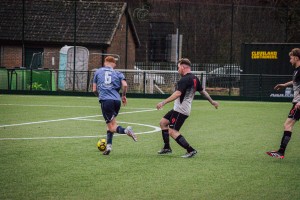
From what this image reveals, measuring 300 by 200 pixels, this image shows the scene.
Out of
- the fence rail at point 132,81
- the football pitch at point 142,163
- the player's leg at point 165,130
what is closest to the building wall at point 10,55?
the fence rail at point 132,81

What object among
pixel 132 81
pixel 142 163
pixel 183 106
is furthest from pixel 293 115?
pixel 132 81

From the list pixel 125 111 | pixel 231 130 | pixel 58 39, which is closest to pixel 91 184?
pixel 231 130

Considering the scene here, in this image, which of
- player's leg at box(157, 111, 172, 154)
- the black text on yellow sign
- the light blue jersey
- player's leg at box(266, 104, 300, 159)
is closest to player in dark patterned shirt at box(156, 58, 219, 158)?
player's leg at box(157, 111, 172, 154)

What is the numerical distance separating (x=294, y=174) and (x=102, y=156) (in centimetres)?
338

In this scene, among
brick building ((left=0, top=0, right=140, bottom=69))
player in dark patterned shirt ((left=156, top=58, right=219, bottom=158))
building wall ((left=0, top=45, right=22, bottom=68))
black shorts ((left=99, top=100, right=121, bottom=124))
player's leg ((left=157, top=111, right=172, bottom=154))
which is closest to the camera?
player in dark patterned shirt ((left=156, top=58, right=219, bottom=158))

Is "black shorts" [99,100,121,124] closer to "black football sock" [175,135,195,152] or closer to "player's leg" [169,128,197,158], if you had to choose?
"player's leg" [169,128,197,158]

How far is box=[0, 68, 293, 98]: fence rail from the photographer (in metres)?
32.0

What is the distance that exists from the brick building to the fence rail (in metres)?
8.05

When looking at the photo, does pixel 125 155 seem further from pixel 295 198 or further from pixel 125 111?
pixel 125 111

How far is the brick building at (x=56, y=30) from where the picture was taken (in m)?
42.3

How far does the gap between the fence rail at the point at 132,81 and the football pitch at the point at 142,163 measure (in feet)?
42.1

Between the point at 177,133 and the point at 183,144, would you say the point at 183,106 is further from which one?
the point at 183,144

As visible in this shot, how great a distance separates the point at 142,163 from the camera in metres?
10.6

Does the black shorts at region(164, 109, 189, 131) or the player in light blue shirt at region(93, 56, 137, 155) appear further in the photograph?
the player in light blue shirt at region(93, 56, 137, 155)
